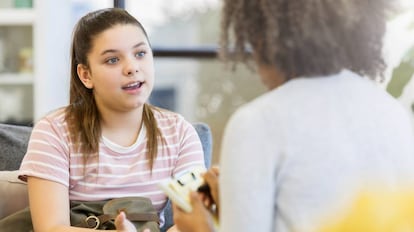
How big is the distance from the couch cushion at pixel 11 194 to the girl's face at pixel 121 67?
321mm

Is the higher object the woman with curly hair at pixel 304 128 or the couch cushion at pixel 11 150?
the woman with curly hair at pixel 304 128

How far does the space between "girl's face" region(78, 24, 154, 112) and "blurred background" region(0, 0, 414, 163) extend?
1.58m

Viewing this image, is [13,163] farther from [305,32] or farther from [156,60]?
[156,60]

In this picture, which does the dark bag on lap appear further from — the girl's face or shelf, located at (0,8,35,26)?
shelf, located at (0,8,35,26)

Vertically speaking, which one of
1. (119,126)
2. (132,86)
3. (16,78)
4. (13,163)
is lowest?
(16,78)

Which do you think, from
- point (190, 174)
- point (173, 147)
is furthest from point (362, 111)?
point (173, 147)

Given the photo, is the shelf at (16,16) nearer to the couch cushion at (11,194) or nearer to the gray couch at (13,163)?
the gray couch at (13,163)

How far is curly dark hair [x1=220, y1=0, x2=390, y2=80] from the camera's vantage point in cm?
96

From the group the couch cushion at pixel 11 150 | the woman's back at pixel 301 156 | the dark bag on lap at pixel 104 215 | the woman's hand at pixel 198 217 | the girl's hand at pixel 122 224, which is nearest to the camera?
the woman's back at pixel 301 156

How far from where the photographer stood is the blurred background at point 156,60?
3305 millimetres

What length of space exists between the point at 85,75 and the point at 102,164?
224mm

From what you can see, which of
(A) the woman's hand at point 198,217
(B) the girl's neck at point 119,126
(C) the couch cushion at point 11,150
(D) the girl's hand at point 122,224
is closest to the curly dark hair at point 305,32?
(A) the woman's hand at point 198,217

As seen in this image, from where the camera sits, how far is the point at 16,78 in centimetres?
338

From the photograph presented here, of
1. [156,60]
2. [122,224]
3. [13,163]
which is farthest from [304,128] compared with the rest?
[156,60]
